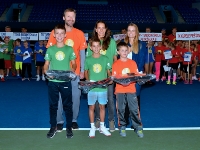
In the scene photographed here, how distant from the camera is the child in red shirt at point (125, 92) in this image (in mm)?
5292

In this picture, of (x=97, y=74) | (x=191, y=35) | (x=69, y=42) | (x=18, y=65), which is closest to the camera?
(x=97, y=74)

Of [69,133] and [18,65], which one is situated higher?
[18,65]

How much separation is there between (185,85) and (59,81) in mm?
6974

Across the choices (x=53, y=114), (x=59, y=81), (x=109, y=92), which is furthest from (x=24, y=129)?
(x=109, y=92)

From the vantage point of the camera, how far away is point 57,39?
5.13 metres

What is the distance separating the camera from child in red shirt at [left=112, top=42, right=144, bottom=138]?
529cm

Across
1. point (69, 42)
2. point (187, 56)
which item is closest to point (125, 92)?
point (69, 42)

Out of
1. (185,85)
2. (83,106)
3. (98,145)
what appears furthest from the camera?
(185,85)

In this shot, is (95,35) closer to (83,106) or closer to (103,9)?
(83,106)

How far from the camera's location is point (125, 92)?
5.36 metres

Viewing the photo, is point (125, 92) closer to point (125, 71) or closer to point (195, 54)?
point (125, 71)

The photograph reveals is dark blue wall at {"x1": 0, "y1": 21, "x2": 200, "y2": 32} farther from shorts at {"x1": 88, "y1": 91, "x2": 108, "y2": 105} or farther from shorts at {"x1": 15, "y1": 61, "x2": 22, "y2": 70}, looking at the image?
shorts at {"x1": 88, "y1": 91, "x2": 108, "y2": 105}

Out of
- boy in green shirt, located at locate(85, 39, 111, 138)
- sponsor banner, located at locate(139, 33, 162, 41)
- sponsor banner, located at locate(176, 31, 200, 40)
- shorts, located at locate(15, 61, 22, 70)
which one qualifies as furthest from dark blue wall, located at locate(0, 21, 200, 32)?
boy in green shirt, located at locate(85, 39, 111, 138)

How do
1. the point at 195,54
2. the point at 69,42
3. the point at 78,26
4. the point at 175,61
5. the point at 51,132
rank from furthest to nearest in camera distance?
the point at 78,26, the point at 195,54, the point at 175,61, the point at 69,42, the point at 51,132
